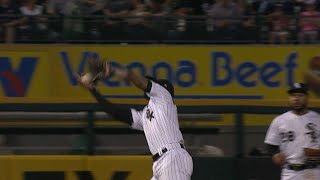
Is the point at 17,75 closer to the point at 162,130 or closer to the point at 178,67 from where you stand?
the point at 178,67

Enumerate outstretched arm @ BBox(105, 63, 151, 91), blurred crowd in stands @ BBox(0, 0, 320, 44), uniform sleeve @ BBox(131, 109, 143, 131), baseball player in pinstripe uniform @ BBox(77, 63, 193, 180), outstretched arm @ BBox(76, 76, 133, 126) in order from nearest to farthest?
1. outstretched arm @ BBox(105, 63, 151, 91)
2. outstretched arm @ BBox(76, 76, 133, 126)
3. baseball player in pinstripe uniform @ BBox(77, 63, 193, 180)
4. uniform sleeve @ BBox(131, 109, 143, 131)
5. blurred crowd in stands @ BBox(0, 0, 320, 44)

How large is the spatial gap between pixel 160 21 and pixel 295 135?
6.54m

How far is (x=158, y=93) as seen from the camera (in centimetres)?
692

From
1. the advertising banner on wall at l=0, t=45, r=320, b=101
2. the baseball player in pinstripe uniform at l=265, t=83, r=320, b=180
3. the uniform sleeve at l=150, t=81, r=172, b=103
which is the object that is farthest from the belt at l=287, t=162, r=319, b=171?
the advertising banner on wall at l=0, t=45, r=320, b=101

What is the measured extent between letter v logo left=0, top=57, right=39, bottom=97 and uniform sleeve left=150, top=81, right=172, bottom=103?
7.31 meters

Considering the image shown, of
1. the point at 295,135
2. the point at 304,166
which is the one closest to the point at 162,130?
the point at 295,135

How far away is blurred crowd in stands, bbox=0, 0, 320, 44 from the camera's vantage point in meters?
13.7

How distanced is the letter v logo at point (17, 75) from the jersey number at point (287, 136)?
23.8 ft

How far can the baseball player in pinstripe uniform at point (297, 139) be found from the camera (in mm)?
7504

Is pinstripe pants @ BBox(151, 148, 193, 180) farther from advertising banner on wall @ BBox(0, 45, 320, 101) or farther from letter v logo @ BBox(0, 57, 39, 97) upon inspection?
letter v logo @ BBox(0, 57, 39, 97)

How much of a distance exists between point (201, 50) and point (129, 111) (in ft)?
23.5

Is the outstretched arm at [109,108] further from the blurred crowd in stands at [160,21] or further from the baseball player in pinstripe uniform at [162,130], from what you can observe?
the blurred crowd in stands at [160,21]

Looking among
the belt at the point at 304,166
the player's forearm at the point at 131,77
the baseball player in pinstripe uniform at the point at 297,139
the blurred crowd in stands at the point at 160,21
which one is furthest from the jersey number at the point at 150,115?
the blurred crowd in stands at the point at 160,21

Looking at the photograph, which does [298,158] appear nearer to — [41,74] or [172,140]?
[172,140]
